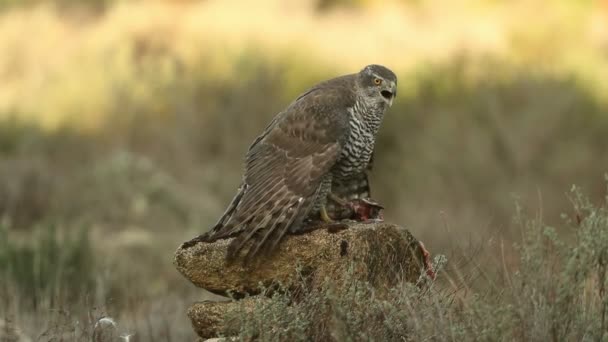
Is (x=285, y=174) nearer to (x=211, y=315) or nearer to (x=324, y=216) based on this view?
(x=324, y=216)

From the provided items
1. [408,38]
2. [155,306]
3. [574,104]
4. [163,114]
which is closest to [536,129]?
[574,104]

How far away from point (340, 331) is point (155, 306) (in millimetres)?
4771

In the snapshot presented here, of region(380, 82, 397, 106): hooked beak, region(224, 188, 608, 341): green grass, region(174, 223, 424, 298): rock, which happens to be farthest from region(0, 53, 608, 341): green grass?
region(380, 82, 397, 106): hooked beak

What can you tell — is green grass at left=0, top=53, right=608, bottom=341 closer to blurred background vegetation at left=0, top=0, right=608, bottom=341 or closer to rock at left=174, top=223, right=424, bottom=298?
blurred background vegetation at left=0, top=0, right=608, bottom=341

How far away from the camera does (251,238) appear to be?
242 inches

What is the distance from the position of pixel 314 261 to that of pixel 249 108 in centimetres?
1608

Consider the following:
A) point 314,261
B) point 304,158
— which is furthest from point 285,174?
point 314,261

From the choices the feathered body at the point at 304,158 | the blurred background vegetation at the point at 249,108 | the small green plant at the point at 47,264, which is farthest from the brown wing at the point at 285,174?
Result: the blurred background vegetation at the point at 249,108

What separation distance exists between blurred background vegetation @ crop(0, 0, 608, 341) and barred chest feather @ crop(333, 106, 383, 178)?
650cm

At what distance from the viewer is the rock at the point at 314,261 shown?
239 inches

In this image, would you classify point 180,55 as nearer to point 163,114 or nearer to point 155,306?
point 163,114

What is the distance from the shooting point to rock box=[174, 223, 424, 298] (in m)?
6.07

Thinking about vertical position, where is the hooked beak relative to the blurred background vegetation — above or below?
below

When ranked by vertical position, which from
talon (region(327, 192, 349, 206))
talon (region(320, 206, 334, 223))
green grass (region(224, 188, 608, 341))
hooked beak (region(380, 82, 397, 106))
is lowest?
green grass (region(224, 188, 608, 341))
